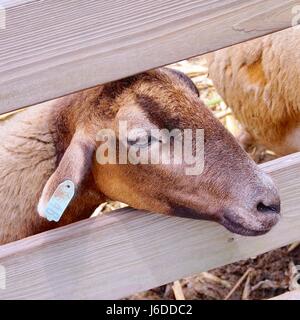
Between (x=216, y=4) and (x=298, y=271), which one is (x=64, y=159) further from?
(x=298, y=271)

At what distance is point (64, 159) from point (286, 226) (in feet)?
2.69

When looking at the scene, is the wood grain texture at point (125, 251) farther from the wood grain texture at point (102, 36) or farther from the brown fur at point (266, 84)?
the brown fur at point (266, 84)

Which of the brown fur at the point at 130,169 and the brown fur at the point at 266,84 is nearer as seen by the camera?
the brown fur at the point at 130,169

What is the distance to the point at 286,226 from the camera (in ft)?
7.85

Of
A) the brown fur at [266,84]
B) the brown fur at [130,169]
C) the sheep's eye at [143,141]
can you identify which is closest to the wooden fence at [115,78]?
the brown fur at [130,169]

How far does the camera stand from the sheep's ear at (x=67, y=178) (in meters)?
2.05

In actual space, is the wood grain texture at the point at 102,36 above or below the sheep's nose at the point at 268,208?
above

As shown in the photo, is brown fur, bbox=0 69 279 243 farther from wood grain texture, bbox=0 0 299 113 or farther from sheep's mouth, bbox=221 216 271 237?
wood grain texture, bbox=0 0 299 113

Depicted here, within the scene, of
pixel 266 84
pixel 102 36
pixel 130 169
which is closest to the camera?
pixel 102 36

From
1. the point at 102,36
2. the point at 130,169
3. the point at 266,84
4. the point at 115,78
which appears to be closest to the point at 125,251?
the point at 130,169

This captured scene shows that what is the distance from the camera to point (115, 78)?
1811mm

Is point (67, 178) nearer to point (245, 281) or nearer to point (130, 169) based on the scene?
point (130, 169)

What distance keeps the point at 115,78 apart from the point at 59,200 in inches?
17.5
